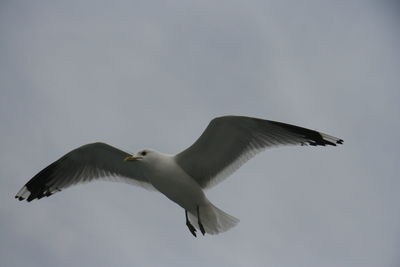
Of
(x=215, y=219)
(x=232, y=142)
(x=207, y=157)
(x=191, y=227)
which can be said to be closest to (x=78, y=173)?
(x=191, y=227)

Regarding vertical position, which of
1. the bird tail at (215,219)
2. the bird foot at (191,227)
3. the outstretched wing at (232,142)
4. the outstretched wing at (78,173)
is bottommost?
the bird foot at (191,227)

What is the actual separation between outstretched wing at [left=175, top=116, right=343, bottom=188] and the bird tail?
1.17ft

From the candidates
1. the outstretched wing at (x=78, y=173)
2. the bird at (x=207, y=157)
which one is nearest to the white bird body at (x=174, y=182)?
the bird at (x=207, y=157)

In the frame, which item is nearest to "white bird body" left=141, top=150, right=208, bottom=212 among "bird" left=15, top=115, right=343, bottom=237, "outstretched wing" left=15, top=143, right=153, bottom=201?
"bird" left=15, top=115, right=343, bottom=237

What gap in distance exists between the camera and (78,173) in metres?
7.99

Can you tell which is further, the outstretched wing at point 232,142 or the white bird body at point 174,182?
the white bird body at point 174,182

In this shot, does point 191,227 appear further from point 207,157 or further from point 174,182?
point 207,157

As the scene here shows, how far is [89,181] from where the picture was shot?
7.98m

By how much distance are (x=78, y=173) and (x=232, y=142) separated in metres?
2.25

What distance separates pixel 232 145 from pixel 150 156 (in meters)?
1.00

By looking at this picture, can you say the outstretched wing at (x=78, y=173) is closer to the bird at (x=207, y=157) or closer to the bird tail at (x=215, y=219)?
the bird at (x=207, y=157)

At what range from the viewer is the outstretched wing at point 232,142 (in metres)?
6.74

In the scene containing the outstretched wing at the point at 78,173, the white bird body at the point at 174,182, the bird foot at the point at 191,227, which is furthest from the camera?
the outstretched wing at the point at 78,173

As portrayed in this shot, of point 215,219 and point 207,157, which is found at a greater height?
point 207,157
